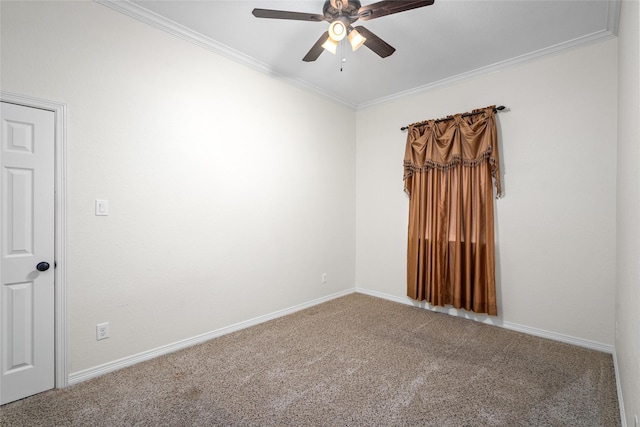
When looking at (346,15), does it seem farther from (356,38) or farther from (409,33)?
(409,33)

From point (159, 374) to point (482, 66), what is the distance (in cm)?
417

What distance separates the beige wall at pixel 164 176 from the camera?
82.5 inches

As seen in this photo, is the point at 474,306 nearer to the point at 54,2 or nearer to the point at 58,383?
the point at 58,383

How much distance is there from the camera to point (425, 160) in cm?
364

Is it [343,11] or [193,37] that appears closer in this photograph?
[343,11]

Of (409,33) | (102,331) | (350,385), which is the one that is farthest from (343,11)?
(102,331)

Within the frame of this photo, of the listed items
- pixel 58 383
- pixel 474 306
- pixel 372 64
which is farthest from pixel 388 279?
pixel 58 383

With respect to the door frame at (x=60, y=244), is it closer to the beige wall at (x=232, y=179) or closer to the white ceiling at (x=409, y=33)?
the beige wall at (x=232, y=179)

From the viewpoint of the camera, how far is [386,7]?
193cm

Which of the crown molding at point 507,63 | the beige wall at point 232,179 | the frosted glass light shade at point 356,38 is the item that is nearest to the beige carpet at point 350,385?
the beige wall at point 232,179

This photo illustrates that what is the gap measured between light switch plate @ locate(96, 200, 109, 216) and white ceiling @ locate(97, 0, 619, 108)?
4.83 feet

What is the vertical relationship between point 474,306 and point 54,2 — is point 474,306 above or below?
below

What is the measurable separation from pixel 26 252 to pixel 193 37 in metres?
2.12

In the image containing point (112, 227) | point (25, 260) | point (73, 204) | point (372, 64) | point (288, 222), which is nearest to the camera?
point (25, 260)
